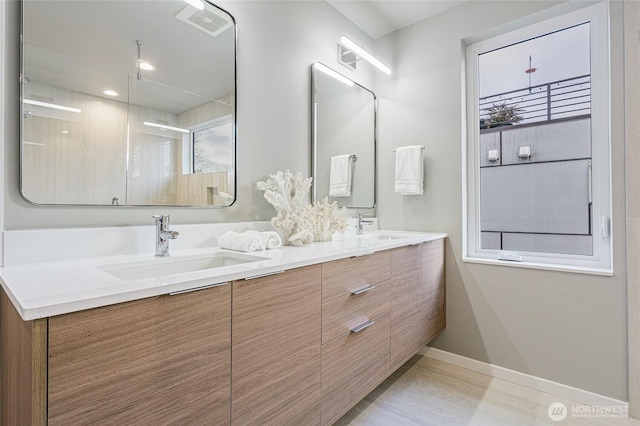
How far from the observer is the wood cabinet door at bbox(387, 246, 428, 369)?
1.73 meters

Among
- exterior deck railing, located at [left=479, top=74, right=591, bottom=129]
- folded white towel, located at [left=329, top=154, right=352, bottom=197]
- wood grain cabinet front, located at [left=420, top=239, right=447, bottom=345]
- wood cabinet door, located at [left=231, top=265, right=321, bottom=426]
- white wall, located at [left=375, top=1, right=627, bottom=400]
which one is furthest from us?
folded white towel, located at [left=329, top=154, right=352, bottom=197]

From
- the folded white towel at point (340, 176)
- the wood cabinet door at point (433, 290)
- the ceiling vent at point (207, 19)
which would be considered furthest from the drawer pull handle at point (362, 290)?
the ceiling vent at point (207, 19)

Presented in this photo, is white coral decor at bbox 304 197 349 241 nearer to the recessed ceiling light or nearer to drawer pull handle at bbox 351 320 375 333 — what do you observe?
drawer pull handle at bbox 351 320 375 333

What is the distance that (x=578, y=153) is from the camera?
6.27 feet

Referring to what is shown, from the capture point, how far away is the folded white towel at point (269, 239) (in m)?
1.44

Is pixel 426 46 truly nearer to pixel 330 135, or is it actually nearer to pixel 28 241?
pixel 330 135

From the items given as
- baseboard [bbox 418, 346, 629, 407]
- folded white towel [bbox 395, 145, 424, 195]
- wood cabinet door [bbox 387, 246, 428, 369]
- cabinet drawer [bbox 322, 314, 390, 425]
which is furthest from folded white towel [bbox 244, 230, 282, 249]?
baseboard [bbox 418, 346, 629, 407]

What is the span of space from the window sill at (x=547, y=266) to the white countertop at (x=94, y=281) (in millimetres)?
1333

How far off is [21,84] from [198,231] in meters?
0.77

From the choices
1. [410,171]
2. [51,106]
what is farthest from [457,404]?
[51,106]

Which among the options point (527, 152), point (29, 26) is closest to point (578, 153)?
point (527, 152)

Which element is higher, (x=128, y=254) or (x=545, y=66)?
(x=545, y=66)

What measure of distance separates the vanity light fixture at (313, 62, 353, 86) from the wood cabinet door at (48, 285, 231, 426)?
1.70 m

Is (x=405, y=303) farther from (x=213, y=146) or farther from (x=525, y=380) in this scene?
(x=213, y=146)
